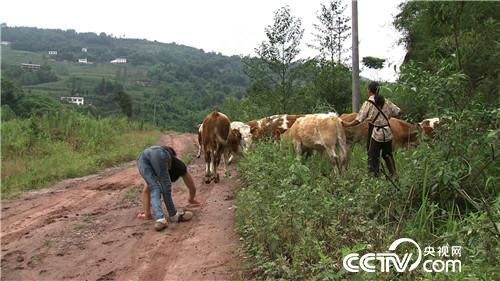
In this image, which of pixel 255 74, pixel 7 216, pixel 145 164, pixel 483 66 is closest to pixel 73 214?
pixel 7 216

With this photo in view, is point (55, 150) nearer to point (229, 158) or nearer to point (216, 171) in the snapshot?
point (229, 158)

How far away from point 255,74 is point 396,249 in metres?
13.3

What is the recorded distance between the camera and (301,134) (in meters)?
9.66

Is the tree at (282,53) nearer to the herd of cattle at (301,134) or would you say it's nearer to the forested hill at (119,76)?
the herd of cattle at (301,134)

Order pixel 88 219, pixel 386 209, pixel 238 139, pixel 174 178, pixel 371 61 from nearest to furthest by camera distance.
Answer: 1. pixel 386 209
2. pixel 88 219
3. pixel 174 178
4. pixel 238 139
5. pixel 371 61

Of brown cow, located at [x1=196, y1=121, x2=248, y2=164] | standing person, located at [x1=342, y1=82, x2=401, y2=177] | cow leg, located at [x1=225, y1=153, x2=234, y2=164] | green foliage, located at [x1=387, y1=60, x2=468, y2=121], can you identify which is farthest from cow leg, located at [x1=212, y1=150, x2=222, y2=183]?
green foliage, located at [x1=387, y1=60, x2=468, y2=121]

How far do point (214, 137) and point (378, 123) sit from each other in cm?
405

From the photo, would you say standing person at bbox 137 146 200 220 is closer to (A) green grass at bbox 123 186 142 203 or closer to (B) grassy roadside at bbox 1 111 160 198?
(A) green grass at bbox 123 186 142 203

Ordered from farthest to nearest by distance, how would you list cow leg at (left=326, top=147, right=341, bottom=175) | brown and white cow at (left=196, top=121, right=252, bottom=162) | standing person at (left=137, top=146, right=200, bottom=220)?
brown and white cow at (left=196, top=121, right=252, bottom=162)
cow leg at (left=326, top=147, right=341, bottom=175)
standing person at (left=137, top=146, right=200, bottom=220)

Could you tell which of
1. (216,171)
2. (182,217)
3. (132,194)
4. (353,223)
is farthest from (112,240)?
(216,171)

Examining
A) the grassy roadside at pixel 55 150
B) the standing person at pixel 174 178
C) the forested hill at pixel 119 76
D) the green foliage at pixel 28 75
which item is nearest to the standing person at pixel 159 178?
the standing person at pixel 174 178

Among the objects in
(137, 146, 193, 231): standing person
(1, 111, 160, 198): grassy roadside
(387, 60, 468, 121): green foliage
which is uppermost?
(387, 60, 468, 121): green foliage

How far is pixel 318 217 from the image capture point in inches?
204

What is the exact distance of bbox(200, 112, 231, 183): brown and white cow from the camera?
10359mm
